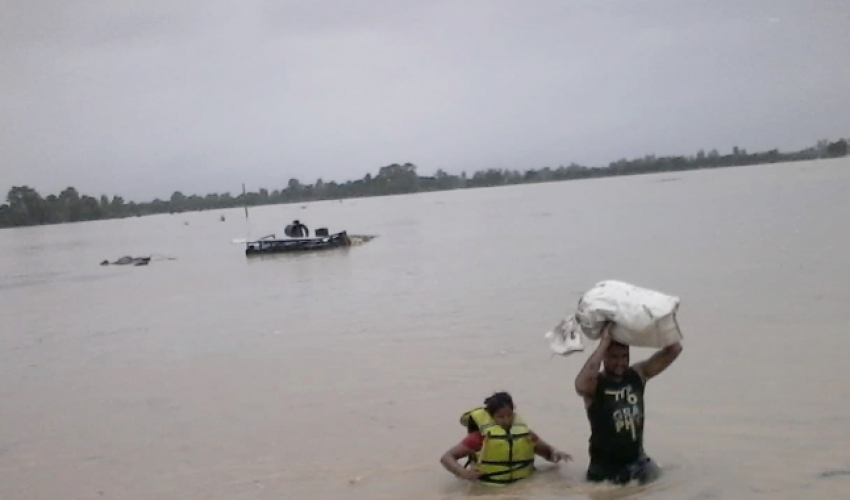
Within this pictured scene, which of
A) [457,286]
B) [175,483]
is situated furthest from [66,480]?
[457,286]

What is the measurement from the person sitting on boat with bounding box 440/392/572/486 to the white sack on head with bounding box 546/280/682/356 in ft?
2.56

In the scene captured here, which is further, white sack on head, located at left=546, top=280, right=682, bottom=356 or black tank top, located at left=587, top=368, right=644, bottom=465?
black tank top, located at left=587, top=368, right=644, bottom=465

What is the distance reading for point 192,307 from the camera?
19969mm

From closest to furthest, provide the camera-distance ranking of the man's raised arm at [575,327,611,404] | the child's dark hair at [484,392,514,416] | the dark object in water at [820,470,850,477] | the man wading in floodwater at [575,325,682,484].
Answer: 1. the man's raised arm at [575,327,611,404]
2. the man wading in floodwater at [575,325,682,484]
3. the child's dark hair at [484,392,514,416]
4. the dark object in water at [820,470,850,477]

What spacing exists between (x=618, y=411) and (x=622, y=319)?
659mm

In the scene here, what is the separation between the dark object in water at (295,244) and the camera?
1395 inches

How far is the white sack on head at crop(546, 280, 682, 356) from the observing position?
4773mm

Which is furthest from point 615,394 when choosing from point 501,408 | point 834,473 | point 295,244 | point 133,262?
point 133,262

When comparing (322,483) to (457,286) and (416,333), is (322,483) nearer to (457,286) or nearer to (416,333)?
(416,333)

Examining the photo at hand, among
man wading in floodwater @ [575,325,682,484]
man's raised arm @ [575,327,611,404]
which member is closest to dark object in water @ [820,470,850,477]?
man wading in floodwater @ [575,325,682,484]

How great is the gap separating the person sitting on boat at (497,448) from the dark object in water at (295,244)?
29821mm

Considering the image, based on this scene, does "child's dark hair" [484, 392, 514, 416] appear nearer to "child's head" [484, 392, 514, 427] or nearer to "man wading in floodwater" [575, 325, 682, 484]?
"child's head" [484, 392, 514, 427]

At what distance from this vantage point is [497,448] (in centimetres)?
564

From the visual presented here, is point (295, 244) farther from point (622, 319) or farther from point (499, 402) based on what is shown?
point (622, 319)
